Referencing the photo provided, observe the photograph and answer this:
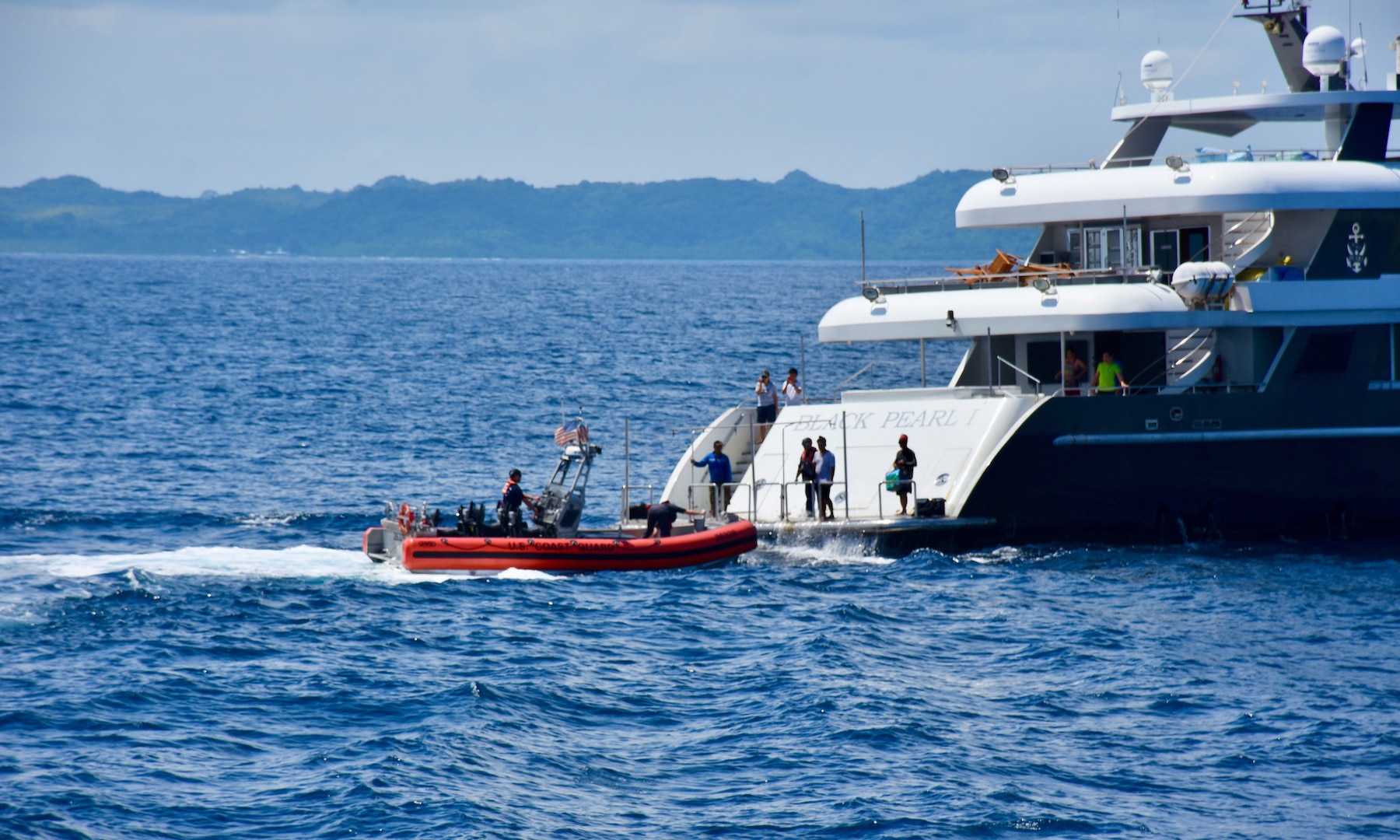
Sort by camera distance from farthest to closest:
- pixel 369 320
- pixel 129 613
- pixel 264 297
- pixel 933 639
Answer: pixel 264 297 → pixel 369 320 → pixel 129 613 → pixel 933 639

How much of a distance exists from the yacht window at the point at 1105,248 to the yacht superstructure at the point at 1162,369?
8cm

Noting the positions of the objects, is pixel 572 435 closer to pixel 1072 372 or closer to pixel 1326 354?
pixel 1072 372

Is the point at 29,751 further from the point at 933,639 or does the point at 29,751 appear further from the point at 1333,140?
the point at 1333,140

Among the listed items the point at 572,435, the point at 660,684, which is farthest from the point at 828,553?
the point at 660,684

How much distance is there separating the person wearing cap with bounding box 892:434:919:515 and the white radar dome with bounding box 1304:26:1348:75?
36.3 feet

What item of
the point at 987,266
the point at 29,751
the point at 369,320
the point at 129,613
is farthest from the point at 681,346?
the point at 29,751

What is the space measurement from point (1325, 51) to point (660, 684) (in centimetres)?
1859

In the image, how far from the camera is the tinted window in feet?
88.7

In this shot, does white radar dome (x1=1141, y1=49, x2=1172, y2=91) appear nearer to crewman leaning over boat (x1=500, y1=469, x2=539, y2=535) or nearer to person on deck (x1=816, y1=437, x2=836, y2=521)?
person on deck (x1=816, y1=437, x2=836, y2=521)

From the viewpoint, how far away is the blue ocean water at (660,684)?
14.9 metres

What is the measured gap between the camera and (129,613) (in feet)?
74.2

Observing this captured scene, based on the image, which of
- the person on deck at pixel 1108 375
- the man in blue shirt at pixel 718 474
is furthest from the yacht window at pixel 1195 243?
the man in blue shirt at pixel 718 474

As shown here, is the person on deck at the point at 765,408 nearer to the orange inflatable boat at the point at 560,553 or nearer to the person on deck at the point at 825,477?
the person on deck at the point at 825,477

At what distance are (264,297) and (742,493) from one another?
112 m
